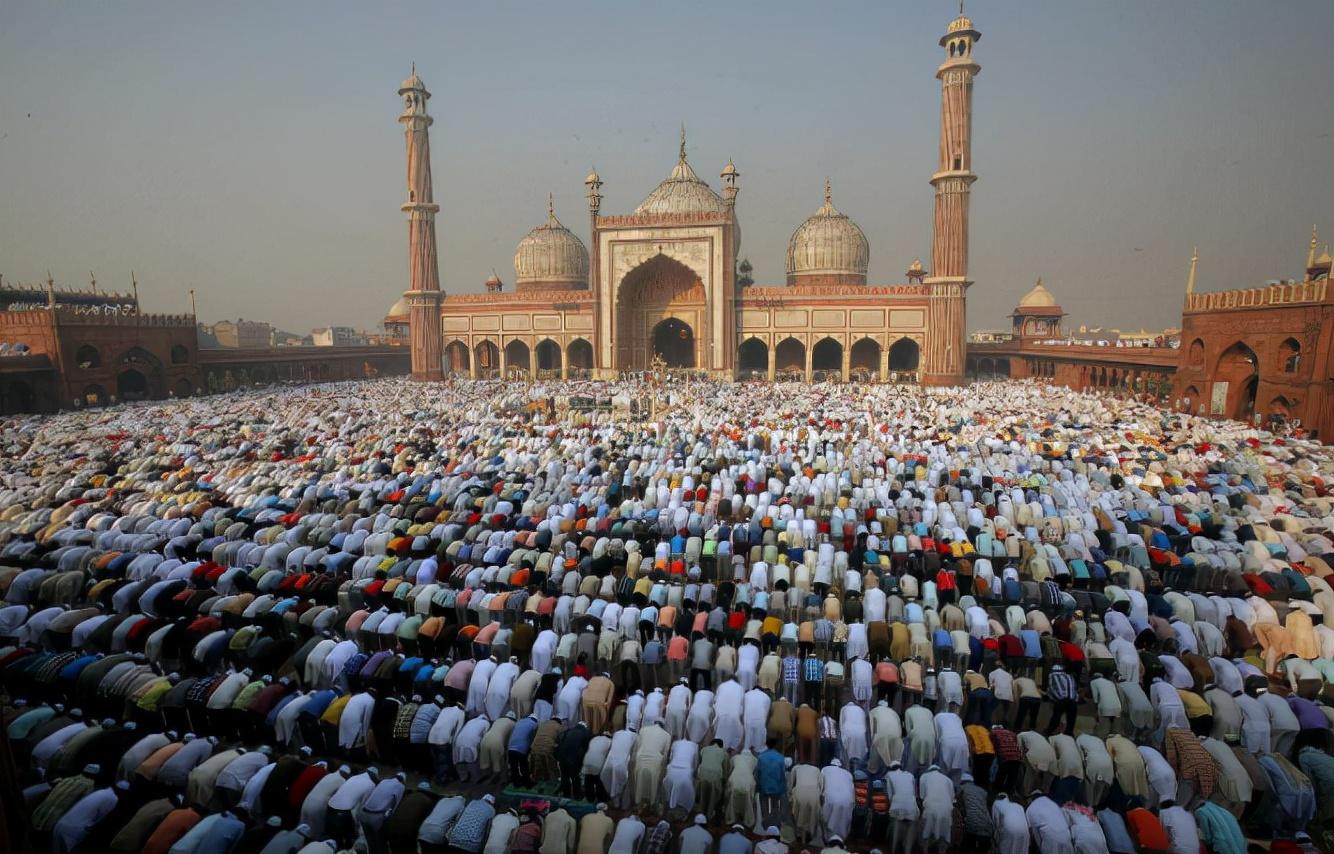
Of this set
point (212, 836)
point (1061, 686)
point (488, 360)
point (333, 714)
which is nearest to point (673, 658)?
point (333, 714)

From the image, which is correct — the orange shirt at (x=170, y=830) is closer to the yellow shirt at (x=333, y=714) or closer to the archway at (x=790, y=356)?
the yellow shirt at (x=333, y=714)

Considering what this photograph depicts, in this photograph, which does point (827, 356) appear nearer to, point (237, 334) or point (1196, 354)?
point (1196, 354)

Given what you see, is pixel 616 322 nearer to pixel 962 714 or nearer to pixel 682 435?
pixel 682 435

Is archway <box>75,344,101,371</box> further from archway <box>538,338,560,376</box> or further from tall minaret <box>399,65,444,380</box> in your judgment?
archway <box>538,338,560,376</box>

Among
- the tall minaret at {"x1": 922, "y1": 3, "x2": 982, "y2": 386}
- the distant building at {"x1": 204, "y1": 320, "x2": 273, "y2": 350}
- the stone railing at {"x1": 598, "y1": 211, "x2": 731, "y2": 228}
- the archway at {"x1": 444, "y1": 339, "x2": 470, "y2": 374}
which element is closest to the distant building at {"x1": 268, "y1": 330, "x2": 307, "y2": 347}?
the distant building at {"x1": 204, "y1": 320, "x2": 273, "y2": 350}

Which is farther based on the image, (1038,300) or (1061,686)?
(1038,300)

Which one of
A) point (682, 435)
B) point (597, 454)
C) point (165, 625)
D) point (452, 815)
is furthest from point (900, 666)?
point (682, 435)

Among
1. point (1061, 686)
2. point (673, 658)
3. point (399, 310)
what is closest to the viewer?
point (1061, 686)
